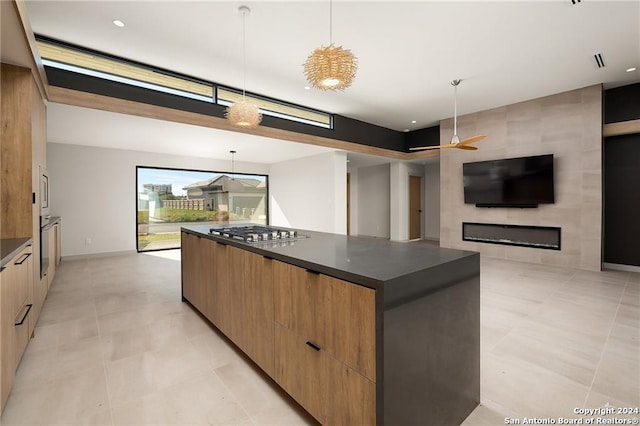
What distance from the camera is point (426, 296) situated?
4.09ft

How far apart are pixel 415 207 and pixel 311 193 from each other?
3.56 metres

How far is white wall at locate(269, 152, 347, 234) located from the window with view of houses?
64 cm

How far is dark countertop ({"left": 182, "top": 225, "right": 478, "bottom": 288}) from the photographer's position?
1.17 metres

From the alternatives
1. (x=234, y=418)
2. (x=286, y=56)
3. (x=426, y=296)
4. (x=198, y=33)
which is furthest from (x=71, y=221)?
(x=426, y=296)

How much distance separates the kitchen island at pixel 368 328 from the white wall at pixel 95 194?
604 cm

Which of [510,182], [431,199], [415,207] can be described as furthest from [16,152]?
[431,199]

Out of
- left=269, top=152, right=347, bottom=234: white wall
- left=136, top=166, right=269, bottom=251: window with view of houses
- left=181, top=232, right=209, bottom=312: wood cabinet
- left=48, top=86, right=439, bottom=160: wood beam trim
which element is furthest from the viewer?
left=136, top=166, right=269, bottom=251: window with view of houses

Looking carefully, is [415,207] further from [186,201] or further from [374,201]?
[186,201]

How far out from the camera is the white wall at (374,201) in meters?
8.99

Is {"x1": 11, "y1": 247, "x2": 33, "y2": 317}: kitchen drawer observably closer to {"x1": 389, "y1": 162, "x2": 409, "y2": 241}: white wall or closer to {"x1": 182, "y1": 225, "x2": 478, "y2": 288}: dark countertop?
{"x1": 182, "y1": 225, "x2": 478, "y2": 288}: dark countertop

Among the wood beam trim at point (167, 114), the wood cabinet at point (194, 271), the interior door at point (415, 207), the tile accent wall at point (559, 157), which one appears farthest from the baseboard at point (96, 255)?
the tile accent wall at point (559, 157)

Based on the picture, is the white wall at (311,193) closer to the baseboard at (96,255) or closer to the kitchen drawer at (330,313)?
the baseboard at (96,255)

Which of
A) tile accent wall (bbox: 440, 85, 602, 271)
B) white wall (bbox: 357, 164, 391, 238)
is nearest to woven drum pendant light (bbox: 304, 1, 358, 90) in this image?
tile accent wall (bbox: 440, 85, 602, 271)

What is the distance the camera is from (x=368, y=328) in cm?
111
